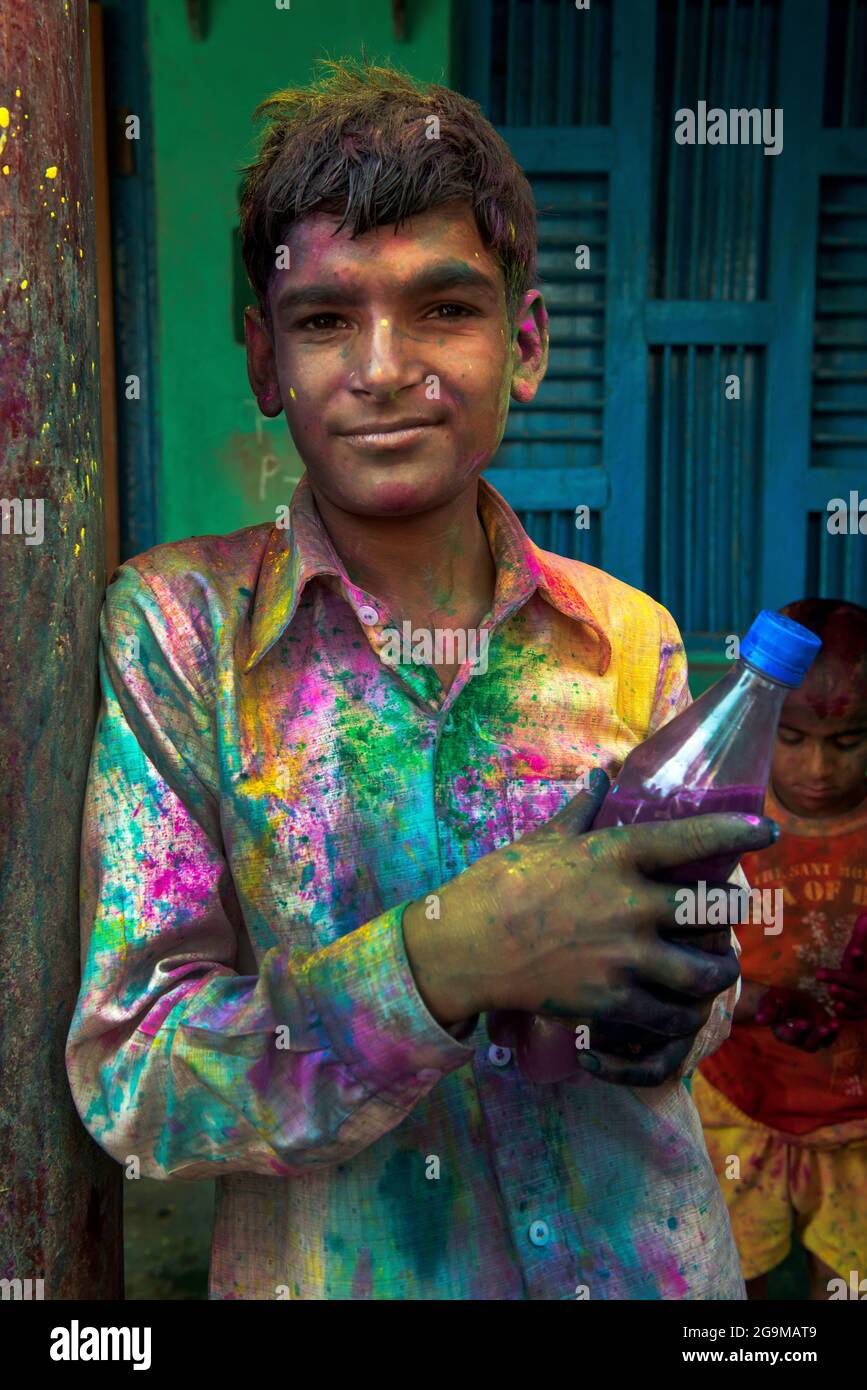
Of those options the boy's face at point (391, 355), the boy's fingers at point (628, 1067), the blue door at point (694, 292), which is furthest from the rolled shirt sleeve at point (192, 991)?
the blue door at point (694, 292)

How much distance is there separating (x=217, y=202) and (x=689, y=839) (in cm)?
275

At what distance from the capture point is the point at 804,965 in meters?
2.82

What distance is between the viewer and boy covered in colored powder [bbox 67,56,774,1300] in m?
1.20

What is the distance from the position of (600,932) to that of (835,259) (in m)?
2.70

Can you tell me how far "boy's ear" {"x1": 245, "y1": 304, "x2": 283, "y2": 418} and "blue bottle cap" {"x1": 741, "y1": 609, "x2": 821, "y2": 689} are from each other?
0.62 meters

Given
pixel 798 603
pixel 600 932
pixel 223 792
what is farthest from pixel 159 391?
pixel 600 932

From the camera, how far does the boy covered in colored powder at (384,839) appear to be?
1.20m

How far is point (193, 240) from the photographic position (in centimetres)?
337

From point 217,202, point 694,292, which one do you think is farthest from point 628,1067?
point 217,202

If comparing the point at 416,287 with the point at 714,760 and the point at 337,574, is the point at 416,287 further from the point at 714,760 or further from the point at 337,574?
the point at 714,760

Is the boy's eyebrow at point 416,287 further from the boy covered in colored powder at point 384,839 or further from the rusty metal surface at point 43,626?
the rusty metal surface at point 43,626

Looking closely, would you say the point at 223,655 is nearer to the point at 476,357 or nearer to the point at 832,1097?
the point at 476,357

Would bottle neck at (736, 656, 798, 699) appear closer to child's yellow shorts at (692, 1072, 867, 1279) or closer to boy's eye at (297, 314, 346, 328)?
boy's eye at (297, 314, 346, 328)

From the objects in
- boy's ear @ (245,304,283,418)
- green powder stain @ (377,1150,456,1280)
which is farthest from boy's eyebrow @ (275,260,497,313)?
green powder stain @ (377,1150,456,1280)
